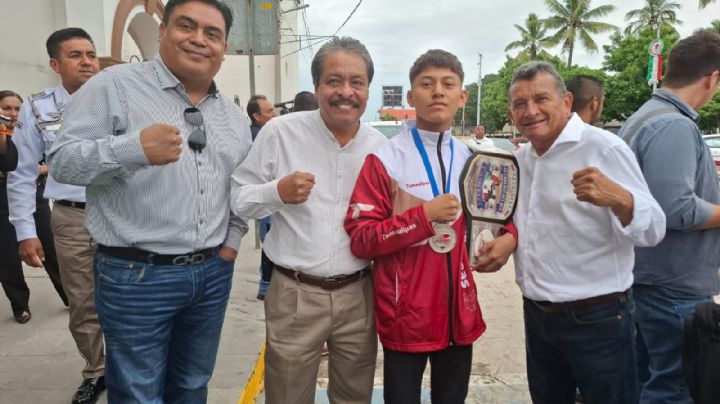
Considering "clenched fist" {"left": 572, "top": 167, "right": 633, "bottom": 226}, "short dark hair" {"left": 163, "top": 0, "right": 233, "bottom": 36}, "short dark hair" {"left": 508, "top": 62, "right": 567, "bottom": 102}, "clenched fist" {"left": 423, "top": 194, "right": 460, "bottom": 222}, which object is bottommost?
"clenched fist" {"left": 423, "top": 194, "right": 460, "bottom": 222}

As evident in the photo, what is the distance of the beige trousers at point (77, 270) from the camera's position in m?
2.81

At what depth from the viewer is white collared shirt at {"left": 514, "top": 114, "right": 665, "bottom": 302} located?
77.0 inches

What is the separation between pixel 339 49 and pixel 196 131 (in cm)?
70

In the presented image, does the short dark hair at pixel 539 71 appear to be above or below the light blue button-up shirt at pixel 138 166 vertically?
above

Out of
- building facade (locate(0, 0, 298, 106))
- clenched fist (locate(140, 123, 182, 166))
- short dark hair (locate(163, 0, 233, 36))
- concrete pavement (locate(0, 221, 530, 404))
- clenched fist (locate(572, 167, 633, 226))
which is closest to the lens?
clenched fist (locate(140, 123, 182, 166))

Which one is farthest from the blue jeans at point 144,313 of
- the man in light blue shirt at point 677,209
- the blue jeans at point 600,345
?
the man in light blue shirt at point 677,209

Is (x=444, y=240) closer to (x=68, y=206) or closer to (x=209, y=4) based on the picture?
(x=209, y=4)

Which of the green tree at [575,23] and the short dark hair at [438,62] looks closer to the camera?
the short dark hair at [438,62]

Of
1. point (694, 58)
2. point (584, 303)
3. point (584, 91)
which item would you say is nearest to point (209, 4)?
point (584, 303)

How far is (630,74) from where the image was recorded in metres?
27.0

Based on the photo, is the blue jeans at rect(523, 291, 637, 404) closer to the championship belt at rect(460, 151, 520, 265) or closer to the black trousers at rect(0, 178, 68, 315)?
the championship belt at rect(460, 151, 520, 265)

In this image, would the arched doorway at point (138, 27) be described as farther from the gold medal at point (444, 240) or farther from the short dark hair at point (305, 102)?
the gold medal at point (444, 240)

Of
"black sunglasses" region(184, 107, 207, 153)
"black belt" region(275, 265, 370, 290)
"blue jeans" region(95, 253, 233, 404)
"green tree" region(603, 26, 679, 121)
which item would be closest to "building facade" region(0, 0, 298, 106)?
"black sunglasses" region(184, 107, 207, 153)

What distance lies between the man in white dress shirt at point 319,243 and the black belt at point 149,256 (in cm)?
27
